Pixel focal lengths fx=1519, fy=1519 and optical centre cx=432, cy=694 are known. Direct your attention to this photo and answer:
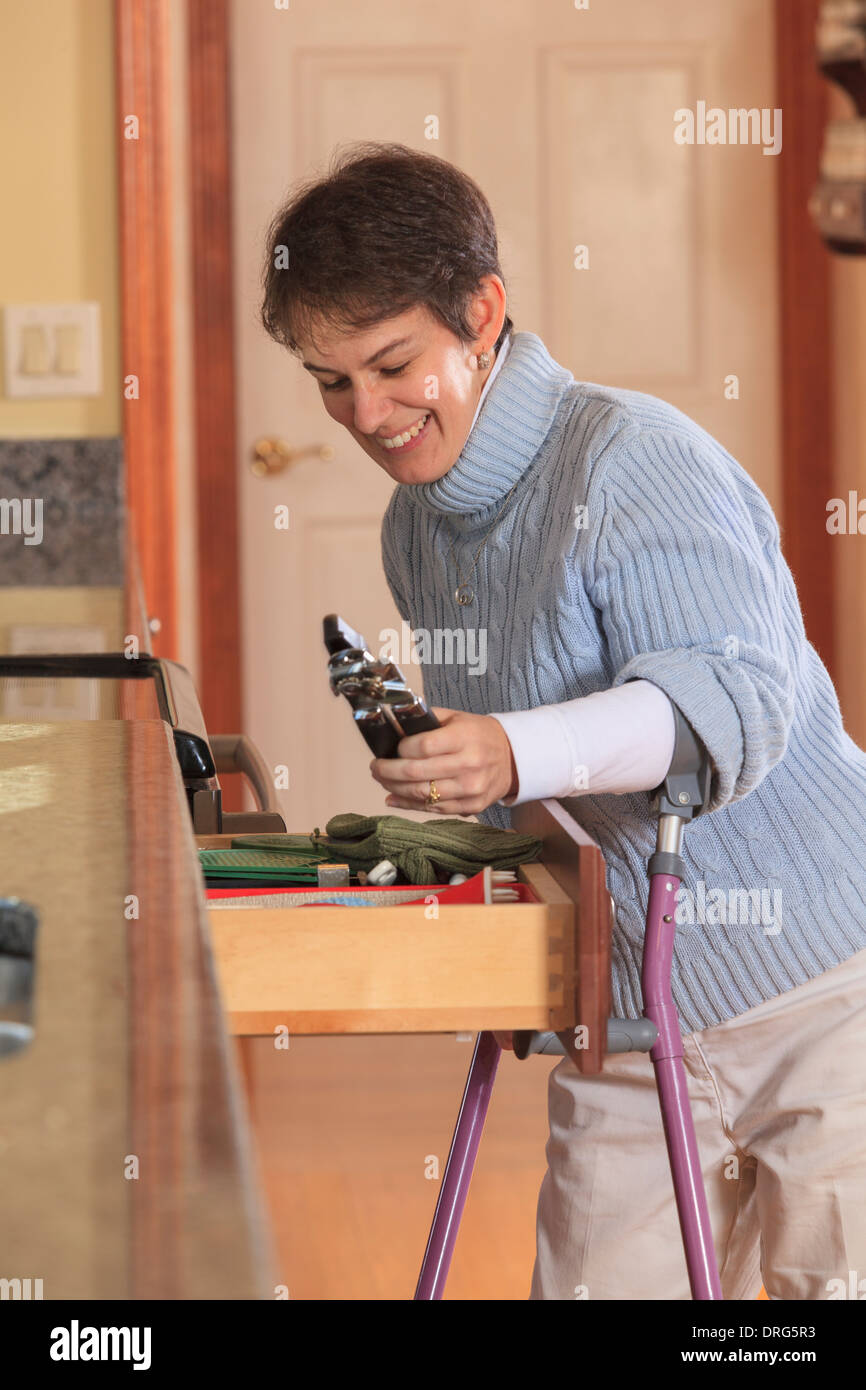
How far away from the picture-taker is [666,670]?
1.04 m

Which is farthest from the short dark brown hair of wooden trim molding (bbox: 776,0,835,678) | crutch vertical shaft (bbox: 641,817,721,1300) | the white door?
wooden trim molding (bbox: 776,0,835,678)

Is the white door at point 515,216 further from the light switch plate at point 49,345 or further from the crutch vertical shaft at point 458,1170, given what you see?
the crutch vertical shaft at point 458,1170

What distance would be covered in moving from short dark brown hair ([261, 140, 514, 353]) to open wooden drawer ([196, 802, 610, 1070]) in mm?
517

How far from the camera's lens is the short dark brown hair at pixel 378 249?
120cm

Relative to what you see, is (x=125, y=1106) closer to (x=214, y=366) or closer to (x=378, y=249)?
(x=378, y=249)

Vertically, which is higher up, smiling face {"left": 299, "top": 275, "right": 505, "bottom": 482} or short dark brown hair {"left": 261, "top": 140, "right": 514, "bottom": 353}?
short dark brown hair {"left": 261, "top": 140, "right": 514, "bottom": 353}

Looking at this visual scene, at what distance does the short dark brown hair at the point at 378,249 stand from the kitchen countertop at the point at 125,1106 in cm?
71

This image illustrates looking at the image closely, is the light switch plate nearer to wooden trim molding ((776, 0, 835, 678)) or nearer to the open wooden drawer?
wooden trim molding ((776, 0, 835, 678))

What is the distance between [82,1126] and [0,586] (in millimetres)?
1706

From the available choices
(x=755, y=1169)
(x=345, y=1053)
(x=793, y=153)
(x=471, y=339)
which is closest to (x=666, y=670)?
(x=471, y=339)

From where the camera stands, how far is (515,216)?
9.70 ft

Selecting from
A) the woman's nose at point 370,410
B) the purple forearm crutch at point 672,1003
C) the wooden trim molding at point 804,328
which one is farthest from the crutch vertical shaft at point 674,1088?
the wooden trim molding at point 804,328

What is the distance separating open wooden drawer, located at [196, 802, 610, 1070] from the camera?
88 centimetres
